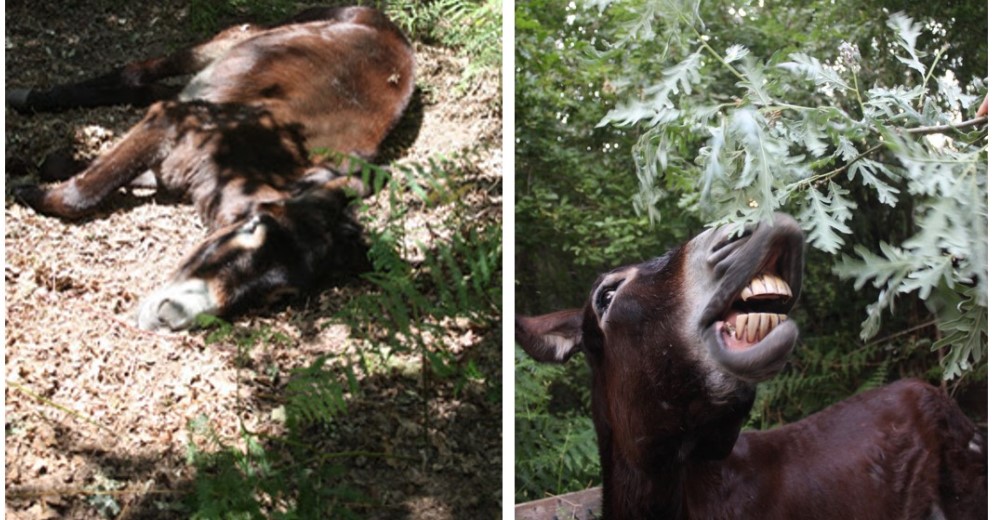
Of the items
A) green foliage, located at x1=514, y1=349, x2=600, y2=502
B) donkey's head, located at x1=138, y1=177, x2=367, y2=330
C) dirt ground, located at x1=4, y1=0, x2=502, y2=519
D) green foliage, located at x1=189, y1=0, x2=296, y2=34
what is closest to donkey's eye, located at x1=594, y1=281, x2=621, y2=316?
green foliage, located at x1=514, y1=349, x2=600, y2=502

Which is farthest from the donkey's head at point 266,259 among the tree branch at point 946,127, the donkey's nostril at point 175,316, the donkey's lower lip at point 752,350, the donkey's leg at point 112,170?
the tree branch at point 946,127

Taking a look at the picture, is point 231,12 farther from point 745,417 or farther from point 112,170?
point 745,417

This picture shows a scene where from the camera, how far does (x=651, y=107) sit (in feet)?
7.20

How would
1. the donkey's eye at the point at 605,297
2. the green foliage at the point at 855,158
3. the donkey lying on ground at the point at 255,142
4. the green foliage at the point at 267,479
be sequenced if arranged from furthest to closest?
the donkey lying on ground at the point at 255,142, the green foliage at the point at 267,479, the donkey's eye at the point at 605,297, the green foliage at the point at 855,158

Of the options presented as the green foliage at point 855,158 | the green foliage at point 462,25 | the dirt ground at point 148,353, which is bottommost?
the dirt ground at point 148,353

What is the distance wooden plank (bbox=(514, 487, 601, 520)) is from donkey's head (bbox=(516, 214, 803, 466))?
14cm

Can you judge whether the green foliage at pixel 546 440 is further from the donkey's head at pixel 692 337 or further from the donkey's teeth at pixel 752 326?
the donkey's teeth at pixel 752 326

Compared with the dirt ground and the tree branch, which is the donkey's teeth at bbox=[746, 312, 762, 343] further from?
the dirt ground

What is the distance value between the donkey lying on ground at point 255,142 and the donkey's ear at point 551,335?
1.62ft

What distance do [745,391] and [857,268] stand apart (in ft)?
1.17

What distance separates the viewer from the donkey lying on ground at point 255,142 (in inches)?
95.1

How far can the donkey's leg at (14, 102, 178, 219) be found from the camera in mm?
2436

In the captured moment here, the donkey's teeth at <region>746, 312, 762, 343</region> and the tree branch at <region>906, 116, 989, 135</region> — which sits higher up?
the tree branch at <region>906, 116, 989, 135</region>

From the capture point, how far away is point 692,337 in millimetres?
2049
